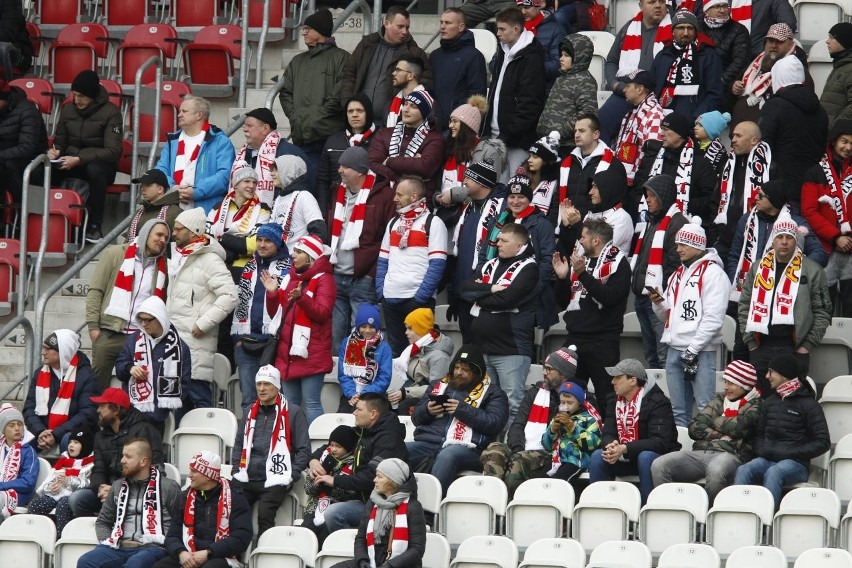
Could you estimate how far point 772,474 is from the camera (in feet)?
39.6

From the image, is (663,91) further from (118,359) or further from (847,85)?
(118,359)

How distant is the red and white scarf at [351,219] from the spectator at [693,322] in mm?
2483

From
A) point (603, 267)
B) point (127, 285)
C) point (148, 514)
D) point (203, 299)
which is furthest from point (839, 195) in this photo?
point (148, 514)

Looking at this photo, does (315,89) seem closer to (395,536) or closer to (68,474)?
(68,474)

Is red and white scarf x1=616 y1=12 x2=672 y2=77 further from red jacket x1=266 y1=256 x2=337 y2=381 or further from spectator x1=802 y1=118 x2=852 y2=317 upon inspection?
red jacket x1=266 y1=256 x2=337 y2=381

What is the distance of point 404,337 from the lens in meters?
14.3

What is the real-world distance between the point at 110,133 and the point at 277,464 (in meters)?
4.08

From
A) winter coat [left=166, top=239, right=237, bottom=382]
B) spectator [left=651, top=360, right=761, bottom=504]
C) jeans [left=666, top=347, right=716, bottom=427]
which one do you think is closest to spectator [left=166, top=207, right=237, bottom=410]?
winter coat [left=166, top=239, right=237, bottom=382]

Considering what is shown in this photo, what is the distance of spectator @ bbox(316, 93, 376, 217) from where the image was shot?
49.4ft

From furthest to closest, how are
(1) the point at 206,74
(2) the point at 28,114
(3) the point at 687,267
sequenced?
(1) the point at 206,74 < (2) the point at 28,114 < (3) the point at 687,267

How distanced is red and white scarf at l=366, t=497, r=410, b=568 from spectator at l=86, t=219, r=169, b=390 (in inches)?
129

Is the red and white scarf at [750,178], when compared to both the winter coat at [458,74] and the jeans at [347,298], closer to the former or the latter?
the winter coat at [458,74]

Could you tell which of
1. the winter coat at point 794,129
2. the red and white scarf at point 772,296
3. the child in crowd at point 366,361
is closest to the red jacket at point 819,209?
the winter coat at point 794,129

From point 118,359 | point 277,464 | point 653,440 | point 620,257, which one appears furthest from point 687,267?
point 118,359
